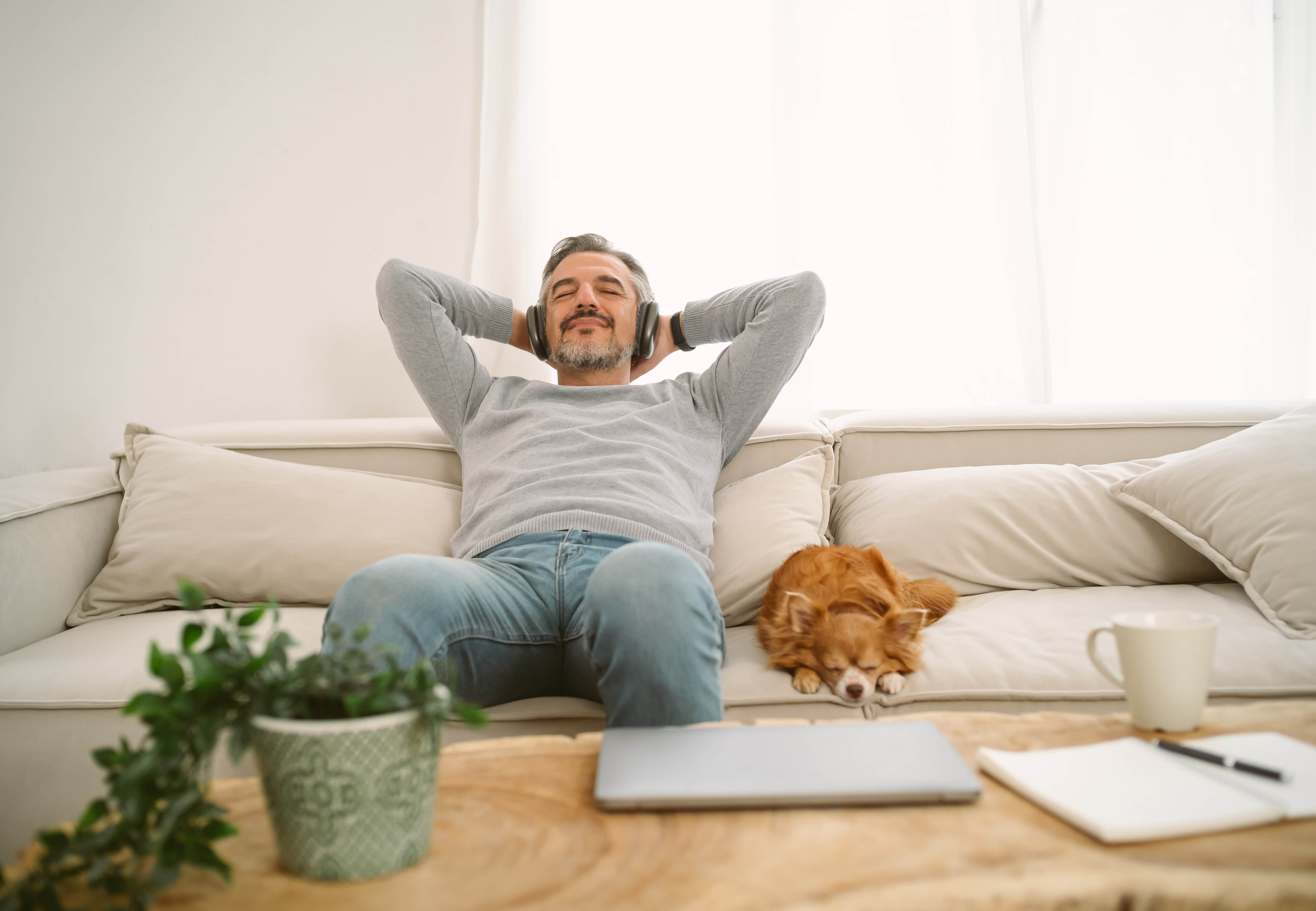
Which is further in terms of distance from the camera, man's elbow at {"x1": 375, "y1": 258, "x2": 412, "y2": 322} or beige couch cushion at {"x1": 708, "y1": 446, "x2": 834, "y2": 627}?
man's elbow at {"x1": 375, "y1": 258, "x2": 412, "y2": 322}

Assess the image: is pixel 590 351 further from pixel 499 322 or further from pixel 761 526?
pixel 761 526

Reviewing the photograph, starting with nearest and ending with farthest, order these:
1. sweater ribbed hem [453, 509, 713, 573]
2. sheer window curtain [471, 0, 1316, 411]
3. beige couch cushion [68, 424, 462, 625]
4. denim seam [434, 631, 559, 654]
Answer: denim seam [434, 631, 559, 654]
sweater ribbed hem [453, 509, 713, 573]
beige couch cushion [68, 424, 462, 625]
sheer window curtain [471, 0, 1316, 411]

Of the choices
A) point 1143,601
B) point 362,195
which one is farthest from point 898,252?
point 362,195

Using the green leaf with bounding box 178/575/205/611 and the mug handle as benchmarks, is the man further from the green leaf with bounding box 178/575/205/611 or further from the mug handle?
the green leaf with bounding box 178/575/205/611

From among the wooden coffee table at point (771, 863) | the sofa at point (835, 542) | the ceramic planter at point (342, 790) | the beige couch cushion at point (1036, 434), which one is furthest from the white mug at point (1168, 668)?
the beige couch cushion at point (1036, 434)

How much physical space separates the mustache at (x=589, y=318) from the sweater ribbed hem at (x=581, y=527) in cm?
60

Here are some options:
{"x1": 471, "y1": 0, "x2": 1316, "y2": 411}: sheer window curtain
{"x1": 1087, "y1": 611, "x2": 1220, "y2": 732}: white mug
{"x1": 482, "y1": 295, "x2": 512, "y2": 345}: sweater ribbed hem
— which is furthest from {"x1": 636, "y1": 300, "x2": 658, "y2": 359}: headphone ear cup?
{"x1": 1087, "y1": 611, "x2": 1220, "y2": 732}: white mug

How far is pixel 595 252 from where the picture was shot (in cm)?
212

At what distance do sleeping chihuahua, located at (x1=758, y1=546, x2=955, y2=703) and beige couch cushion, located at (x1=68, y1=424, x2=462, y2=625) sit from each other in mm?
766

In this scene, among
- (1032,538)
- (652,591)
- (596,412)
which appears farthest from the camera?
(596,412)

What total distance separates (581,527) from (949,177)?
1.85 meters

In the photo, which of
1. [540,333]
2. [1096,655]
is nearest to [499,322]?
[540,333]

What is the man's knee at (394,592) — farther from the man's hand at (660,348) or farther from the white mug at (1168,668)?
the man's hand at (660,348)

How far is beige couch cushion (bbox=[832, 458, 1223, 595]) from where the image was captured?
5.57 feet
